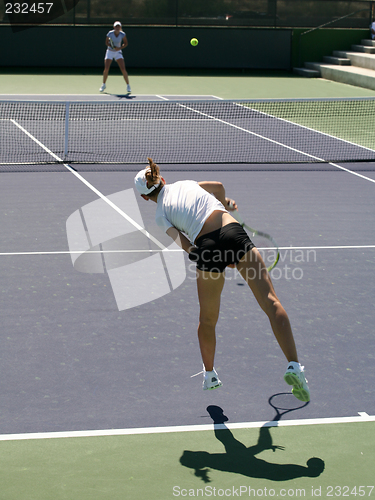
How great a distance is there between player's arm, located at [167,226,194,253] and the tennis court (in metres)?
1.03

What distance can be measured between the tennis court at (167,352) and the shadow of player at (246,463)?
11 millimetres

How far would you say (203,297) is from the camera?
424 cm

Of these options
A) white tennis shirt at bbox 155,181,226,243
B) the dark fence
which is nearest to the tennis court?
white tennis shirt at bbox 155,181,226,243

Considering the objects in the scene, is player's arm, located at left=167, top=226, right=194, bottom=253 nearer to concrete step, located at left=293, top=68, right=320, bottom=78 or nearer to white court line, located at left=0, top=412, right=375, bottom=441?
white court line, located at left=0, top=412, right=375, bottom=441

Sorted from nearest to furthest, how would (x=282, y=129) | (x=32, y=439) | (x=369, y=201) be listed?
(x=32, y=439) → (x=369, y=201) → (x=282, y=129)

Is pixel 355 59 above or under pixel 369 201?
above

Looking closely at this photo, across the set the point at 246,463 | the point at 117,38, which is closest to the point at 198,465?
the point at 246,463

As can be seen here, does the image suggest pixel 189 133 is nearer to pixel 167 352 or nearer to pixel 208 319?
pixel 167 352

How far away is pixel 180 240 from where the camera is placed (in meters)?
4.23

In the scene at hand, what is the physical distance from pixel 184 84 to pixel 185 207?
20.7m

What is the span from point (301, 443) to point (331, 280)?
9.90ft

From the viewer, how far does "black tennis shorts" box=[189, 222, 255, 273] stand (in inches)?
164

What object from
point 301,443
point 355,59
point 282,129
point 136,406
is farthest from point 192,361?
point 355,59

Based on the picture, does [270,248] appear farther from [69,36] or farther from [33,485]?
[69,36]
